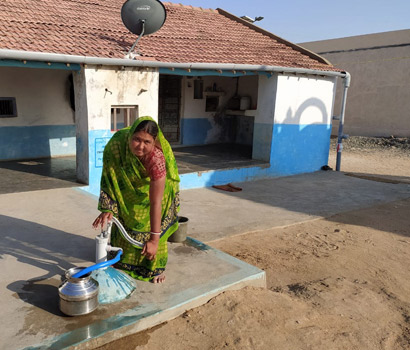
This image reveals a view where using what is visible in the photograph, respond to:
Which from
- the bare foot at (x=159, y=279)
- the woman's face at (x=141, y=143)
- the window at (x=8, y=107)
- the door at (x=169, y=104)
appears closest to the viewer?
the woman's face at (x=141, y=143)

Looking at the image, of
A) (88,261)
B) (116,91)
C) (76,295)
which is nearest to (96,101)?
(116,91)

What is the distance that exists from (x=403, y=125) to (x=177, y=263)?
17813 mm

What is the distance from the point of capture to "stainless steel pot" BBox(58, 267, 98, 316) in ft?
8.80

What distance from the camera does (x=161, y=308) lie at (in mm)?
2963

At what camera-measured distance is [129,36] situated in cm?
867

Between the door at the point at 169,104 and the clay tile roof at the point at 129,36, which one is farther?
the door at the point at 169,104

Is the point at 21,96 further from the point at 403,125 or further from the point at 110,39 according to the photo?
the point at 403,125

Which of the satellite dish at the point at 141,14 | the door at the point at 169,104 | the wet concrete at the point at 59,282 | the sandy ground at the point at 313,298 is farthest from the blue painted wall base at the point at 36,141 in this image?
the sandy ground at the point at 313,298

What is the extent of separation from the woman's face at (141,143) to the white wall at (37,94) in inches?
287

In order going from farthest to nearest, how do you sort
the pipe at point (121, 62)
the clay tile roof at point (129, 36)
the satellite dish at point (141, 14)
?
the satellite dish at point (141, 14) → the clay tile roof at point (129, 36) → the pipe at point (121, 62)

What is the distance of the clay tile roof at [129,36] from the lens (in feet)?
23.2

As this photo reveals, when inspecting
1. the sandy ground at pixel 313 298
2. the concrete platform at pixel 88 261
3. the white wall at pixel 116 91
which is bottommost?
the sandy ground at pixel 313 298

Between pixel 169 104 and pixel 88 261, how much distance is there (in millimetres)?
Answer: 8597

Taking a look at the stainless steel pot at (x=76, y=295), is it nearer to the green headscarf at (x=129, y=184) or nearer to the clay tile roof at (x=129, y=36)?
the green headscarf at (x=129, y=184)
